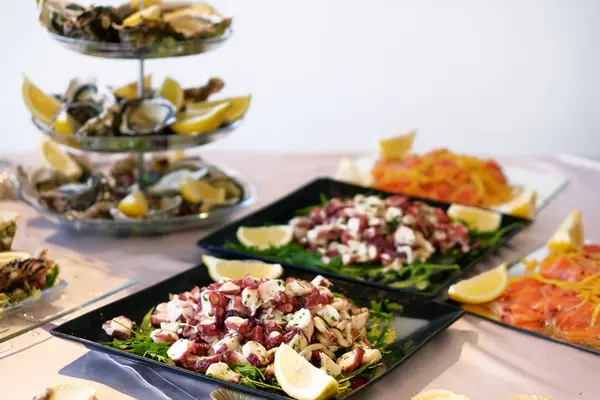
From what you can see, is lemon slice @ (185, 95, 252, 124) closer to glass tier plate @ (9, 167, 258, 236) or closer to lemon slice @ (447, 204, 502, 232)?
glass tier plate @ (9, 167, 258, 236)

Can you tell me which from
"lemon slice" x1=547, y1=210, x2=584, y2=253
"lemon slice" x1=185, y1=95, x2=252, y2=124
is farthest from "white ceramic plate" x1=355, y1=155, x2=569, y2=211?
"lemon slice" x1=185, y1=95, x2=252, y2=124

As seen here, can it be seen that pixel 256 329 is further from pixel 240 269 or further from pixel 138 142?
pixel 138 142

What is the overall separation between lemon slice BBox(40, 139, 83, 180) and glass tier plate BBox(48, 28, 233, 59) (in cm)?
42

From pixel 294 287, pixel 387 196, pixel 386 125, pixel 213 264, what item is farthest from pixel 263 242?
pixel 386 125

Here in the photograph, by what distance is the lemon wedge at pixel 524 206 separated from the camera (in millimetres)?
2514

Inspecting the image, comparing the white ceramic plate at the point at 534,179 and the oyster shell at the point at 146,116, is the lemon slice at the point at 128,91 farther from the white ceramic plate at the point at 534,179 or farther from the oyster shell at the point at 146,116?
the white ceramic plate at the point at 534,179

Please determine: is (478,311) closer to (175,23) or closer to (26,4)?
(175,23)

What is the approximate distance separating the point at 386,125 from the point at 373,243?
3.48 m

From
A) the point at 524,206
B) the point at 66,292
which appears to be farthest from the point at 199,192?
the point at 524,206

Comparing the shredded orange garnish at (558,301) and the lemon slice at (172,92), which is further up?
the lemon slice at (172,92)

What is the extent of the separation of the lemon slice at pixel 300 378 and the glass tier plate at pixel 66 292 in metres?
0.62

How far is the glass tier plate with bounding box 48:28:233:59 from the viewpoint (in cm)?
224

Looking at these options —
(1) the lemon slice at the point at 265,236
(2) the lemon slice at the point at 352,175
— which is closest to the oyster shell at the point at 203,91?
(1) the lemon slice at the point at 265,236

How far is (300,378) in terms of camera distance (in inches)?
58.5
